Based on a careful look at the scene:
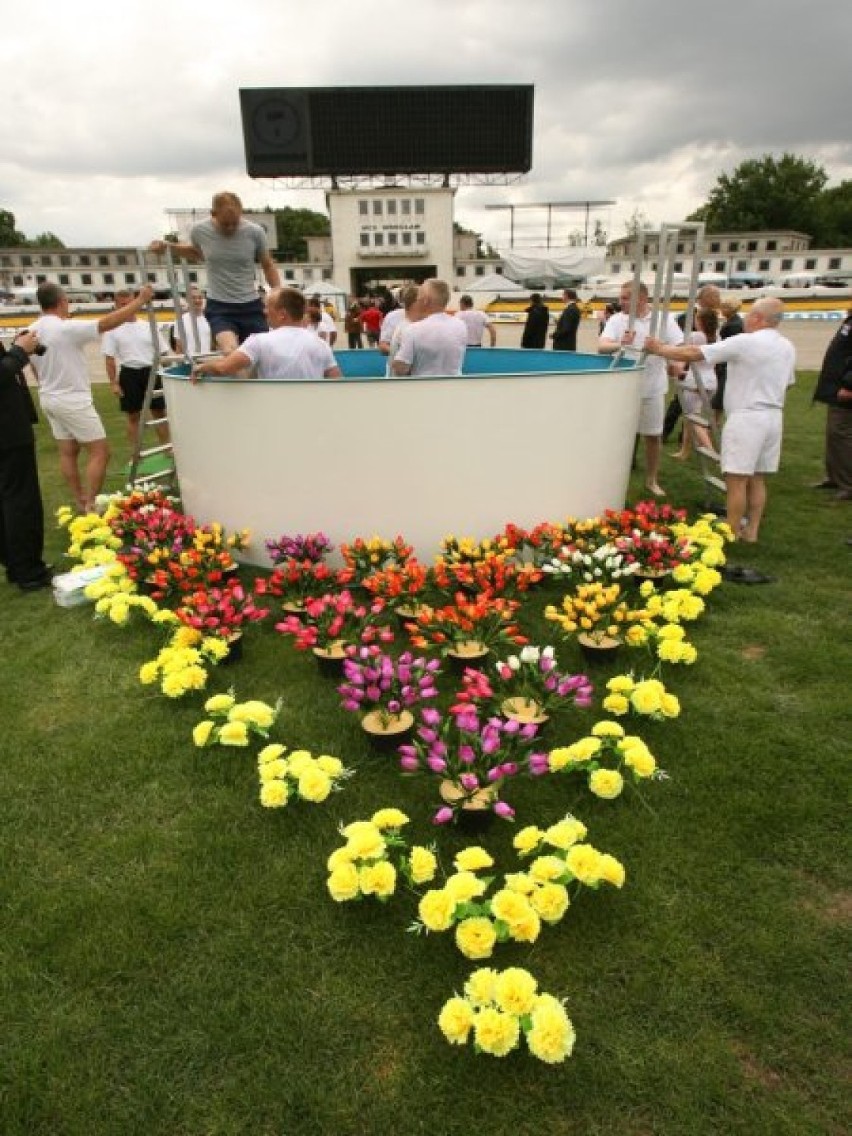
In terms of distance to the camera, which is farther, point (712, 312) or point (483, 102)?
point (483, 102)

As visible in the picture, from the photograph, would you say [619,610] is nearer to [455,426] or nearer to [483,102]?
[455,426]

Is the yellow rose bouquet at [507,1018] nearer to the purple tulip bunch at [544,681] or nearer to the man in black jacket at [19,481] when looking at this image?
the purple tulip bunch at [544,681]

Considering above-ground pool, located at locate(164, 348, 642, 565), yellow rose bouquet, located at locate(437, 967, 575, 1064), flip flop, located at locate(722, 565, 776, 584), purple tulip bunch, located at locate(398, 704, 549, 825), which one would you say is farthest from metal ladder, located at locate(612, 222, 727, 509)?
yellow rose bouquet, located at locate(437, 967, 575, 1064)

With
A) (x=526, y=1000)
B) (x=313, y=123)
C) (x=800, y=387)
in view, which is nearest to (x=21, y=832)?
(x=526, y=1000)

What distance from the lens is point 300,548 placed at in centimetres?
488

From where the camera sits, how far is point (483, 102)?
1833 inches

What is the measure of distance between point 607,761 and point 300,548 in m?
2.67

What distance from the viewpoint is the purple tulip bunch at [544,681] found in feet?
10.5

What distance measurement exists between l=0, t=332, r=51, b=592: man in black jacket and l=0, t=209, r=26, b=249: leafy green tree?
10921 centimetres

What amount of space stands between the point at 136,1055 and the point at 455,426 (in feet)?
12.3

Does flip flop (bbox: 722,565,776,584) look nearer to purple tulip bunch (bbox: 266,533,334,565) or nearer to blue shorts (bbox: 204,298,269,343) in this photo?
purple tulip bunch (bbox: 266,533,334,565)

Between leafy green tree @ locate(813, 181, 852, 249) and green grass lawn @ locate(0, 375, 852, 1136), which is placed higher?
leafy green tree @ locate(813, 181, 852, 249)

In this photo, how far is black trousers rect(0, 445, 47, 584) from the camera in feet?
16.6

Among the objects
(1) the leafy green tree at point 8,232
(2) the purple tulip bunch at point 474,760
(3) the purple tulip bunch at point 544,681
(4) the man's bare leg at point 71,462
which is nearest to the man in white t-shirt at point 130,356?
(4) the man's bare leg at point 71,462
